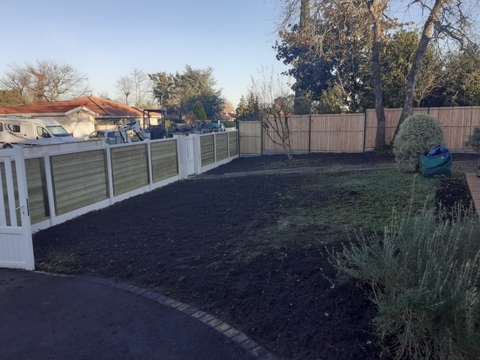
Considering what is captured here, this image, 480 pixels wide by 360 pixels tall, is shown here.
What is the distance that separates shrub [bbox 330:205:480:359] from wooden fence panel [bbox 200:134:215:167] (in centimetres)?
1251

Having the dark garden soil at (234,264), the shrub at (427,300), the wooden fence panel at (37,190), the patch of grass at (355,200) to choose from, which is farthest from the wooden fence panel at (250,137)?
the shrub at (427,300)

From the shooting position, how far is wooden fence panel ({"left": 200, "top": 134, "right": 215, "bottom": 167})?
15523 mm

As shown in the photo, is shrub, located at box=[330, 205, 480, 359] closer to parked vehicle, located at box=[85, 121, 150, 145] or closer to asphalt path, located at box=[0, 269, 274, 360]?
asphalt path, located at box=[0, 269, 274, 360]

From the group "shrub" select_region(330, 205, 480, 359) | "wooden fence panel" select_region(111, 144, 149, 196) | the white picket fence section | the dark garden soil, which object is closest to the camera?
"shrub" select_region(330, 205, 480, 359)

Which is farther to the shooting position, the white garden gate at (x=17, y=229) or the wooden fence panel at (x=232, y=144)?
the wooden fence panel at (x=232, y=144)

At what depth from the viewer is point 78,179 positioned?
799 cm

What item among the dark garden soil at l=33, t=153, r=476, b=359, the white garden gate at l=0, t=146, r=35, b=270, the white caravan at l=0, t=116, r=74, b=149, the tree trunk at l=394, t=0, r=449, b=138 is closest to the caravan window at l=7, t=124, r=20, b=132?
the white caravan at l=0, t=116, r=74, b=149

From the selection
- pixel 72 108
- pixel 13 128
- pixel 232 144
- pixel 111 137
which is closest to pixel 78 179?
pixel 232 144

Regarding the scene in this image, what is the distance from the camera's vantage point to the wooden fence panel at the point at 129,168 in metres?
9.32

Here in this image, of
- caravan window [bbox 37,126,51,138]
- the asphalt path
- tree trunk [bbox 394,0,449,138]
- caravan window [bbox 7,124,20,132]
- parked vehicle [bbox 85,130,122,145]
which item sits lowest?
the asphalt path

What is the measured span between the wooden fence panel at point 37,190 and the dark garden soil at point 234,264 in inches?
14.7

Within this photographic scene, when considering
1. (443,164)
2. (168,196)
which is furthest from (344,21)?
(168,196)

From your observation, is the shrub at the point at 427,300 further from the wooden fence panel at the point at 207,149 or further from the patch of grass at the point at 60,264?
the wooden fence panel at the point at 207,149

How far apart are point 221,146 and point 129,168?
8560 millimetres
